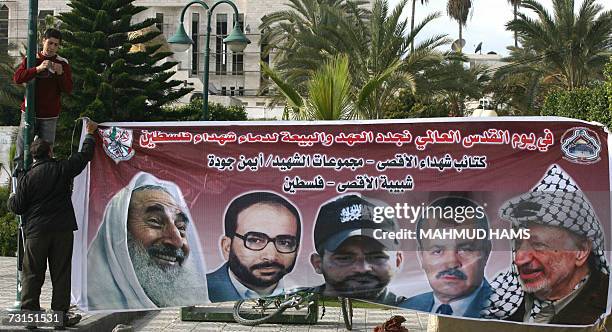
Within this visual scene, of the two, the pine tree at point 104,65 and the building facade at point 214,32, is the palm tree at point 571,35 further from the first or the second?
the building facade at point 214,32

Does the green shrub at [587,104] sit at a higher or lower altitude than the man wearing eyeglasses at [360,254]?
higher

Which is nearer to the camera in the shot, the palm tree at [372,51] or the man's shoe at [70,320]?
the man's shoe at [70,320]

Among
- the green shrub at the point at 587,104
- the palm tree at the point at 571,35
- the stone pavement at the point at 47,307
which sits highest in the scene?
the palm tree at the point at 571,35

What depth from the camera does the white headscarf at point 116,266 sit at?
26.5 feet

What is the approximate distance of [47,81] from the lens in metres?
8.56

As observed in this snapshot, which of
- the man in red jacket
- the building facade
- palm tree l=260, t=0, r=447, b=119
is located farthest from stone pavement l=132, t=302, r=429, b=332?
the building facade

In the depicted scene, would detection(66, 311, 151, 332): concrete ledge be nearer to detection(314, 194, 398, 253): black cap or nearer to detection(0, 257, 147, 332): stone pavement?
detection(0, 257, 147, 332): stone pavement

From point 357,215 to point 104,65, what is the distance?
887 inches

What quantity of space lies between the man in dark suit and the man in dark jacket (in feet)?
9.74

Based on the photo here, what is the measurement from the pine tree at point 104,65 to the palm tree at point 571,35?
37.2 ft

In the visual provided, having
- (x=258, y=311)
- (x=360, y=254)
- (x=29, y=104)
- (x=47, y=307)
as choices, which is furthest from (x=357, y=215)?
(x=47, y=307)

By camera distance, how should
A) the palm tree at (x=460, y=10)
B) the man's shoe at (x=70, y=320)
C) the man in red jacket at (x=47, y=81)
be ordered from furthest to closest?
the palm tree at (x=460, y=10) → the man in red jacket at (x=47, y=81) → the man's shoe at (x=70, y=320)

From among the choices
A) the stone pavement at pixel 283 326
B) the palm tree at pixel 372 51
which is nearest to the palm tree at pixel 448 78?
the palm tree at pixel 372 51

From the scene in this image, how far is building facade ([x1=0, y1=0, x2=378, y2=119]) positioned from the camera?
70.1 metres
